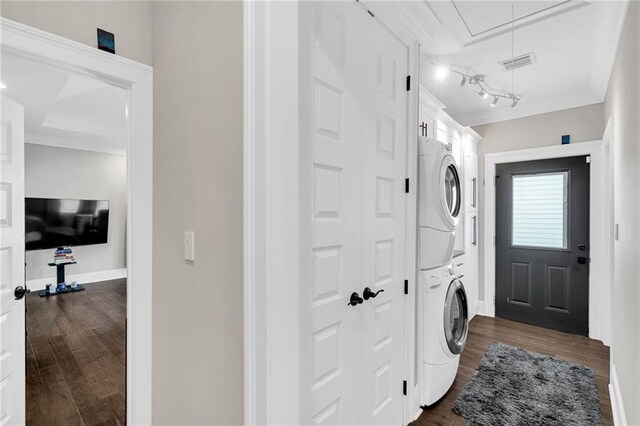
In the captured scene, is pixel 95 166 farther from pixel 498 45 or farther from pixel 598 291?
pixel 598 291

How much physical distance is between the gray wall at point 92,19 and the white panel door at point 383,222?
112 cm

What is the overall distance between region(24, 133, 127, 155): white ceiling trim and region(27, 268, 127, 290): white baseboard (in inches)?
91.5

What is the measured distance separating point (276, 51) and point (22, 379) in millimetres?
2207

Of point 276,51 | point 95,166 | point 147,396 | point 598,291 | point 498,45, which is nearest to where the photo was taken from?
point 276,51

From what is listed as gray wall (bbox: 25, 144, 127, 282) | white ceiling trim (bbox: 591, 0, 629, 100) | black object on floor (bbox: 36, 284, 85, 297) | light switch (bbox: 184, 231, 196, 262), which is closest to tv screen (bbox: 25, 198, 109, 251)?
gray wall (bbox: 25, 144, 127, 282)

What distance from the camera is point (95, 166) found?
5.85m

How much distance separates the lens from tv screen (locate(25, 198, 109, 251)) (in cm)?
508

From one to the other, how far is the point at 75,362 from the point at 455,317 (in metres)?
3.32

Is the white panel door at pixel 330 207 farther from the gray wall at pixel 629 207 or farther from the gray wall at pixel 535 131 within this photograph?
the gray wall at pixel 535 131

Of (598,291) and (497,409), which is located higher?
(598,291)

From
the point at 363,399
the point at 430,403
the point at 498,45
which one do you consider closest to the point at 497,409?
the point at 430,403

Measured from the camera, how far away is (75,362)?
2.74 m

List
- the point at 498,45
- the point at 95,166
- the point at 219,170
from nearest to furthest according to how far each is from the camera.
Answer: the point at 219,170 < the point at 498,45 < the point at 95,166

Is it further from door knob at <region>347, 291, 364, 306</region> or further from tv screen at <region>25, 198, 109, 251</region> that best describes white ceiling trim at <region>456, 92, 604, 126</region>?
tv screen at <region>25, 198, 109, 251</region>
